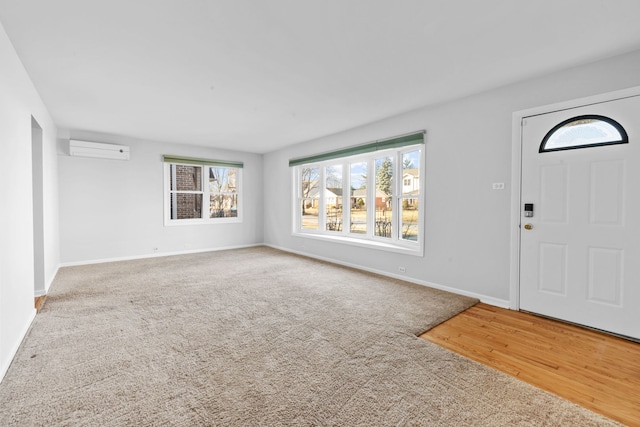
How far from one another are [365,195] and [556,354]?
3361 millimetres

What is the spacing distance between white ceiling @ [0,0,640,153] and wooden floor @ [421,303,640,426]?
248 cm

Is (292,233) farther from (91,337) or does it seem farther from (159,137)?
(91,337)

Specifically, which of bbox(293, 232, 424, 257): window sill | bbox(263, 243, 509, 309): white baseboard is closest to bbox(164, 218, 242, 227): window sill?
bbox(293, 232, 424, 257): window sill

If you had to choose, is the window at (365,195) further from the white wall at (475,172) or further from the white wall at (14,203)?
the white wall at (14,203)

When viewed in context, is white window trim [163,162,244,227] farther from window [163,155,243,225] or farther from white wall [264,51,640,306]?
white wall [264,51,640,306]

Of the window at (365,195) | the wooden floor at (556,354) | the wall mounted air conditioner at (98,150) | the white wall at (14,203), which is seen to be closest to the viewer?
the wooden floor at (556,354)

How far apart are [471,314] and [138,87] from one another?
Result: 440cm

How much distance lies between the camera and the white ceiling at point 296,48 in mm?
1938

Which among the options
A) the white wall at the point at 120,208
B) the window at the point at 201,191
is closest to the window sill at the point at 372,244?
the window at the point at 201,191

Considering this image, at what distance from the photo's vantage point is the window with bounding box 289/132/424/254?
14.2ft

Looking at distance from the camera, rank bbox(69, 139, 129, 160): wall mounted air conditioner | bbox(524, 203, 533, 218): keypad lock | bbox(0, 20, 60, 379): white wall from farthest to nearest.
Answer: bbox(69, 139, 129, 160): wall mounted air conditioner
bbox(524, 203, 533, 218): keypad lock
bbox(0, 20, 60, 379): white wall

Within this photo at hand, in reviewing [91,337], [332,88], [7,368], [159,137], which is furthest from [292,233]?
[7,368]

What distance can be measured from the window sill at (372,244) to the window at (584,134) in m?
1.88

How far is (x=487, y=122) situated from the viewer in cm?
337
